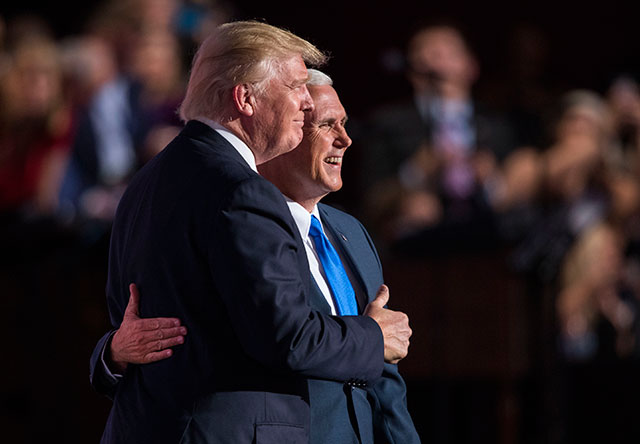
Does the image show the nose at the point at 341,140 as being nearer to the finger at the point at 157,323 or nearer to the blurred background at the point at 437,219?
the finger at the point at 157,323

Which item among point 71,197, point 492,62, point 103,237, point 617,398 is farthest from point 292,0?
point 617,398

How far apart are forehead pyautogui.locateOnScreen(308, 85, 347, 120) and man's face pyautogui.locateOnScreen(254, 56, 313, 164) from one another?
1.07 feet

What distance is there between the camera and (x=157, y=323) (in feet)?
7.81

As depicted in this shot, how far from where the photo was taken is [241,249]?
7.40 feet

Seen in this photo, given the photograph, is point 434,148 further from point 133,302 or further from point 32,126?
point 133,302

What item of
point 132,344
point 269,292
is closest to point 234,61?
point 269,292

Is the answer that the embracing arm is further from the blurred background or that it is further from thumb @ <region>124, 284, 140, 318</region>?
the blurred background

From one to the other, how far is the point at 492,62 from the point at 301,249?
21.9 ft

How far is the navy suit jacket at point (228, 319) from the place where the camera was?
2262mm

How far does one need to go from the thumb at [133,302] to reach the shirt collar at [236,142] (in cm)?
38

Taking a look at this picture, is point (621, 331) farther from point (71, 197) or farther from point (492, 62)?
point (492, 62)

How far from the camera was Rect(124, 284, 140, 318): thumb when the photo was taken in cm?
246

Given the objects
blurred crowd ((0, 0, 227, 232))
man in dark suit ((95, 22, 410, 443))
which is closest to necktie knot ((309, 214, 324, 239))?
man in dark suit ((95, 22, 410, 443))

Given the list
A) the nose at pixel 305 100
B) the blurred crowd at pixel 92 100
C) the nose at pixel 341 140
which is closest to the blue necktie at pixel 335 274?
the nose at pixel 341 140
